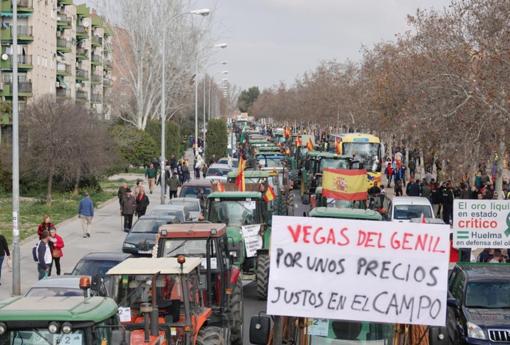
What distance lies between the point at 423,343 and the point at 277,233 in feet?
16.8

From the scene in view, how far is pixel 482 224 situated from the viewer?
21297 mm

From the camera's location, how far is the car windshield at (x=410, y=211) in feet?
99.2

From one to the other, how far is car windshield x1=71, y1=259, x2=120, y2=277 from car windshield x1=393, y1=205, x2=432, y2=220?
11709mm

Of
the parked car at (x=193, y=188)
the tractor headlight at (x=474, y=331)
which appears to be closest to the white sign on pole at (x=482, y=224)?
the tractor headlight at (x=474, y=331)

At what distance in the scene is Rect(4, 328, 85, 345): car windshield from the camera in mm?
9172

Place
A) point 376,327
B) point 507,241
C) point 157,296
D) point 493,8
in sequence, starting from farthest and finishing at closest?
point 493,8 → point 507,241 → point 157,296 → point 376,327

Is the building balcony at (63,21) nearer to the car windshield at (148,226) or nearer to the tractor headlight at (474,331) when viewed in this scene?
the car windshield at (148,226)

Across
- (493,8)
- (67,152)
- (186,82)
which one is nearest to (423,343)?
(493,8)

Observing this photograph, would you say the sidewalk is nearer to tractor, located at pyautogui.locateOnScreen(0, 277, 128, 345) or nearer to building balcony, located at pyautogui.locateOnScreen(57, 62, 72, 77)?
tractor, located at pyautogui.locateOnScreen(0, 277, 128, 345)

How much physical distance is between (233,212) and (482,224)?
5142mm

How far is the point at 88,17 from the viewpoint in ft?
356

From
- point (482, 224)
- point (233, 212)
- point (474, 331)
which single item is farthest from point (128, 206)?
point (474, 331)

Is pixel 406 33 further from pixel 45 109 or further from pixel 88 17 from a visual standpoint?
pixel 88 17

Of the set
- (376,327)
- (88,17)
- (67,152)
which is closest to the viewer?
(376,327)
